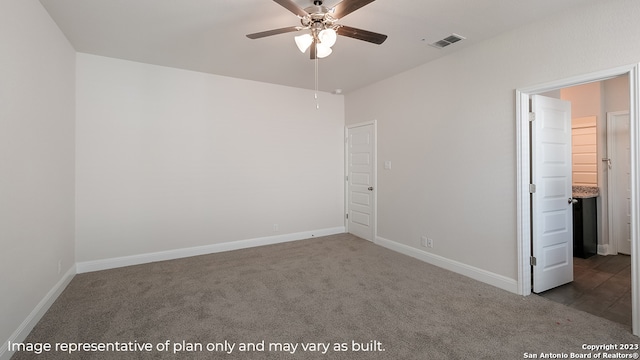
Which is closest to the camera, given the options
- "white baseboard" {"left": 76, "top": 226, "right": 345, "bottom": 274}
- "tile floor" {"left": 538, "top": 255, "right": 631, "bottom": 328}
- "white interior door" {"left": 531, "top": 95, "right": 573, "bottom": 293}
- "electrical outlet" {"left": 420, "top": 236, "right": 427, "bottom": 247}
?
"tile floor" {"left": 538, "top": 255, "right": 631, "bottom": 328}

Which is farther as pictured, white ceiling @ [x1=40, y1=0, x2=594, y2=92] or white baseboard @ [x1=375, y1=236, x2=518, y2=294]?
white baseboard @ [x1=375, y1=236, x2=518, y2=294]

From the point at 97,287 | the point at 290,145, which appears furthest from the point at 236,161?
the point at 97,287

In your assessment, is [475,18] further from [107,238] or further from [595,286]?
[107,238]

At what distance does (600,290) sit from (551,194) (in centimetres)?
113

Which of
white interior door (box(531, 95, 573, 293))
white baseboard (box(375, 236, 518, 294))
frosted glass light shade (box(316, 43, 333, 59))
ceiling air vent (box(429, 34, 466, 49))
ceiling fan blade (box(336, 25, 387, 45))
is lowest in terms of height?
white baseboard (box(375, 236, 518, 294))

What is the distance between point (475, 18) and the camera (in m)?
2.62

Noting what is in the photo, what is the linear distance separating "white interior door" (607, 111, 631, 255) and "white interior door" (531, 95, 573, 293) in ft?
5.72

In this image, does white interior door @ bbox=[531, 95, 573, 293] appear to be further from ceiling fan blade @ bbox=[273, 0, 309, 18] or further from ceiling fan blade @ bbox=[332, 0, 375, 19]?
ceiling fan blade @ bbox=[273, 0, 309, 18]

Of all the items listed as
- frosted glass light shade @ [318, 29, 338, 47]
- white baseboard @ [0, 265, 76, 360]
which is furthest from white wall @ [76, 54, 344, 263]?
frosted glass light shade @ [318, 29, 338, 47]

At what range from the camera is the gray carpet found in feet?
6.61

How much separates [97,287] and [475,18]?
15.9 feet

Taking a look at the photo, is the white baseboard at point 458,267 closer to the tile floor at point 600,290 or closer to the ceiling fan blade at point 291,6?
the tile floor at point 600,290

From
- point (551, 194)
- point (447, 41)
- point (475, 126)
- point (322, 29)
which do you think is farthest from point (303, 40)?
point (551, 194)

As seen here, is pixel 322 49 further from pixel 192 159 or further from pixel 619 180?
pixel 619 180
